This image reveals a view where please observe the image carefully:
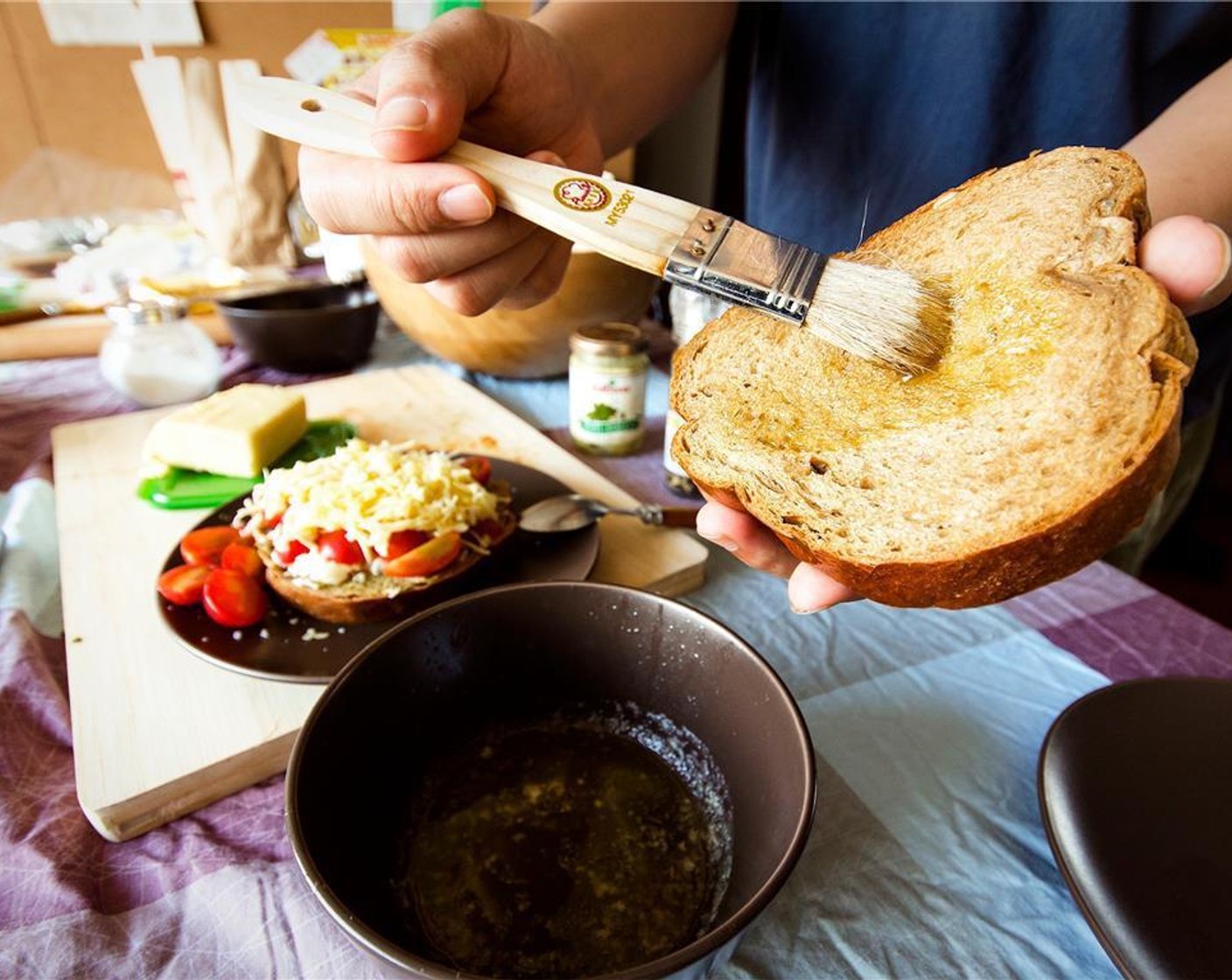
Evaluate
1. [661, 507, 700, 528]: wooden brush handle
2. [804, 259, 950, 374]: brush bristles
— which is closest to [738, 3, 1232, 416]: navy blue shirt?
[661, 507, 700, 528]: wooden brush handle

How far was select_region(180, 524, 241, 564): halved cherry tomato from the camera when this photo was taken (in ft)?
3.38

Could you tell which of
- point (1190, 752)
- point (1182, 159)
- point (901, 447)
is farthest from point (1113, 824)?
point (1182, 159)

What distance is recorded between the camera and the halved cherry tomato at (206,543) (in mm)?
1029

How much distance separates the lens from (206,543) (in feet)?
3.43

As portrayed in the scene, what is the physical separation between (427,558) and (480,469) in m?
0.21

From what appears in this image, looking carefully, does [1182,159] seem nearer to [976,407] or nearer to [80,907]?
[976,407]

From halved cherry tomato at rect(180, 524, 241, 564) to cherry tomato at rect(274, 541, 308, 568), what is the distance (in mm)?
112

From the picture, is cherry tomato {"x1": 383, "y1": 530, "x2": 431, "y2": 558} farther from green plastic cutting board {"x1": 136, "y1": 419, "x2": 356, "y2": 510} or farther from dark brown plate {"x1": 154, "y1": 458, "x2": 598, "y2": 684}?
green plastic cutting board {"x1": 136, "y1": 419, "x2": 356, "y2": 510}

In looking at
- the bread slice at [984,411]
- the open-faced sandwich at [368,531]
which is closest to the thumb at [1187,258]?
the bread slice at [984,411]

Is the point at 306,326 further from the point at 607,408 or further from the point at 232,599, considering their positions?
the point at 232,599

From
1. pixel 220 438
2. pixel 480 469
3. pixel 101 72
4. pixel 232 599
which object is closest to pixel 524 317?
pixel 480 469

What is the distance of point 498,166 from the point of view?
0.76 meters

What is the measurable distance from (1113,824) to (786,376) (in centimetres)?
52

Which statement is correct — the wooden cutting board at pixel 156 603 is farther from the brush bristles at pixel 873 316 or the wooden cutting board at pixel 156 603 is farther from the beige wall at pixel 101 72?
the beige wall at pixel 101 72
